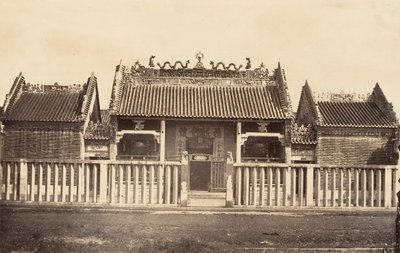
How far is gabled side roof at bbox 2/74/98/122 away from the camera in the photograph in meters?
24.1

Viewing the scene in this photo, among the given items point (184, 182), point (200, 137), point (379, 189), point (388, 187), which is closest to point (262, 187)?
point (184, 182)

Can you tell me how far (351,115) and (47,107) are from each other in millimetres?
14213

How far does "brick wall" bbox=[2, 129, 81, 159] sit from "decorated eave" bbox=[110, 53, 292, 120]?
2.33 meters

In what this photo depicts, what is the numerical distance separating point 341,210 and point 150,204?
19.7 ft

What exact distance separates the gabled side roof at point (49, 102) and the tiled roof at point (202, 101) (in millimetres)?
1764

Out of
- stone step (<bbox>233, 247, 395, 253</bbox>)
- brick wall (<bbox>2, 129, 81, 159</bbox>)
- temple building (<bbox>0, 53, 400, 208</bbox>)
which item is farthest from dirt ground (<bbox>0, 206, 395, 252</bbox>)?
brick wall (<bbox>2, 129, 81, 159</bbox>)

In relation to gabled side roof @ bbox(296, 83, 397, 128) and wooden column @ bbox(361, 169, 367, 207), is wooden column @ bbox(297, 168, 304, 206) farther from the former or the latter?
gabled side roof @ bbox(296, 83, 397, 128)

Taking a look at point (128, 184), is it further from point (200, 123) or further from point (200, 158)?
point (200, 123)

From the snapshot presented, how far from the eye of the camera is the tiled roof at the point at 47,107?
78.8ft

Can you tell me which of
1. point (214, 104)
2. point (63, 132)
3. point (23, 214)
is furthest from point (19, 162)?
point (214, 104)

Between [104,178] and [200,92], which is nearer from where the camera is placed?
[104,178]

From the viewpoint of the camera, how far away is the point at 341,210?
17.1 meters

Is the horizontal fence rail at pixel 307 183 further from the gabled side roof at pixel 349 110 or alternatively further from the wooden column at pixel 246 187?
the gabled side roof at pixel 349 110

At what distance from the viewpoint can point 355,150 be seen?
2492 cm
